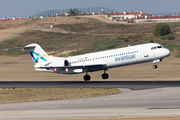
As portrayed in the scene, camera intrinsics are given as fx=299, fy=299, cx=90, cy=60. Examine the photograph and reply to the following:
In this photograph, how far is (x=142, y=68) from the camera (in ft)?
202

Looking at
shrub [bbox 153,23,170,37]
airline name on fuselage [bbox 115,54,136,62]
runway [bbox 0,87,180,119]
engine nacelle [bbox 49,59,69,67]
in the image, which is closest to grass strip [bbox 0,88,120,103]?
runway [bbox 0,87,180,119]

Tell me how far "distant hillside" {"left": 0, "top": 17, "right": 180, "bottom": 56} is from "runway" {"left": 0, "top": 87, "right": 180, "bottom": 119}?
5578cm

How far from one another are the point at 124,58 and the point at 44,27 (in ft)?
354

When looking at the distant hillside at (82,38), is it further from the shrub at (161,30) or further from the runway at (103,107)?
the runway at (103,107)

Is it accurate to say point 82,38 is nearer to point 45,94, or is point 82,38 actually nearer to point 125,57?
point 125,57

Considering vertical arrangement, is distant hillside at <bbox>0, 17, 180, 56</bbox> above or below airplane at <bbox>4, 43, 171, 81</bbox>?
below

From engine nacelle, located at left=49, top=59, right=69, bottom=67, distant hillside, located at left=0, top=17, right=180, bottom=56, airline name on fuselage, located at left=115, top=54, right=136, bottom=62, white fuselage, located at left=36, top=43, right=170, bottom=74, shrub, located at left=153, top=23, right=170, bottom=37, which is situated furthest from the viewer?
shrub, located at left=153, top=23, right=170, bottom=37

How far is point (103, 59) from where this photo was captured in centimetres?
4172

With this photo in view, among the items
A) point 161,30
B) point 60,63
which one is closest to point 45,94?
point 60,63

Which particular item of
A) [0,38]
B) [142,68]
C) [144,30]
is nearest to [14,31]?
[0,38]

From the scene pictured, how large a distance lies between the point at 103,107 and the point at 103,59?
19.3 metres

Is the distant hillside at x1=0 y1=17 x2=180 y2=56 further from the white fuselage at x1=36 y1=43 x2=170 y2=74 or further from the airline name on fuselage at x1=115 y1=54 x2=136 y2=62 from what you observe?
the airline name on fuselage at x1=115 y1=54 x2=136 y2=62

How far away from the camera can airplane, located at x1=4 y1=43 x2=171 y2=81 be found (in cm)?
3959

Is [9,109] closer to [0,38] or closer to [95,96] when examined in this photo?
[95,96]
